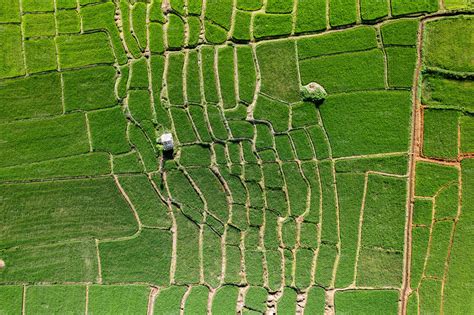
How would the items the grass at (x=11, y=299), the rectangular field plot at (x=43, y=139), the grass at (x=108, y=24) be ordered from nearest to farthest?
the grass at (x=108, y=24)
the rectangular field plot at (x=43, y=139)
the grass at (x=11, y=299)

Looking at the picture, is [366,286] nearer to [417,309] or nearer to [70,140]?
[417,309]

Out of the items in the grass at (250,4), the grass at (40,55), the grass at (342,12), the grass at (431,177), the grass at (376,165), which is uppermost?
the grass at (250,4)

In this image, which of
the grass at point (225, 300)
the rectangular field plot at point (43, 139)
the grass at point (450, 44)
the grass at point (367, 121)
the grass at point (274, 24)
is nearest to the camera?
the grass at point (450, 44)

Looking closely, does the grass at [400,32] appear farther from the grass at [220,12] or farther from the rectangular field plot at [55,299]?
the rectangular field plot at [55,299]

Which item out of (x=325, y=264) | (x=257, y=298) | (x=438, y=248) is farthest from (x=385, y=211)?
(x=257, y=298)

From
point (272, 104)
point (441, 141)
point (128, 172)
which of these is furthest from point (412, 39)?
point (128, 172)

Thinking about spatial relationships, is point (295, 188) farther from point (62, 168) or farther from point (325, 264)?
point (62, 168)

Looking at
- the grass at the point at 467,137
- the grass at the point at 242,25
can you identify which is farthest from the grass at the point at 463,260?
the grass at the point at 242,25
